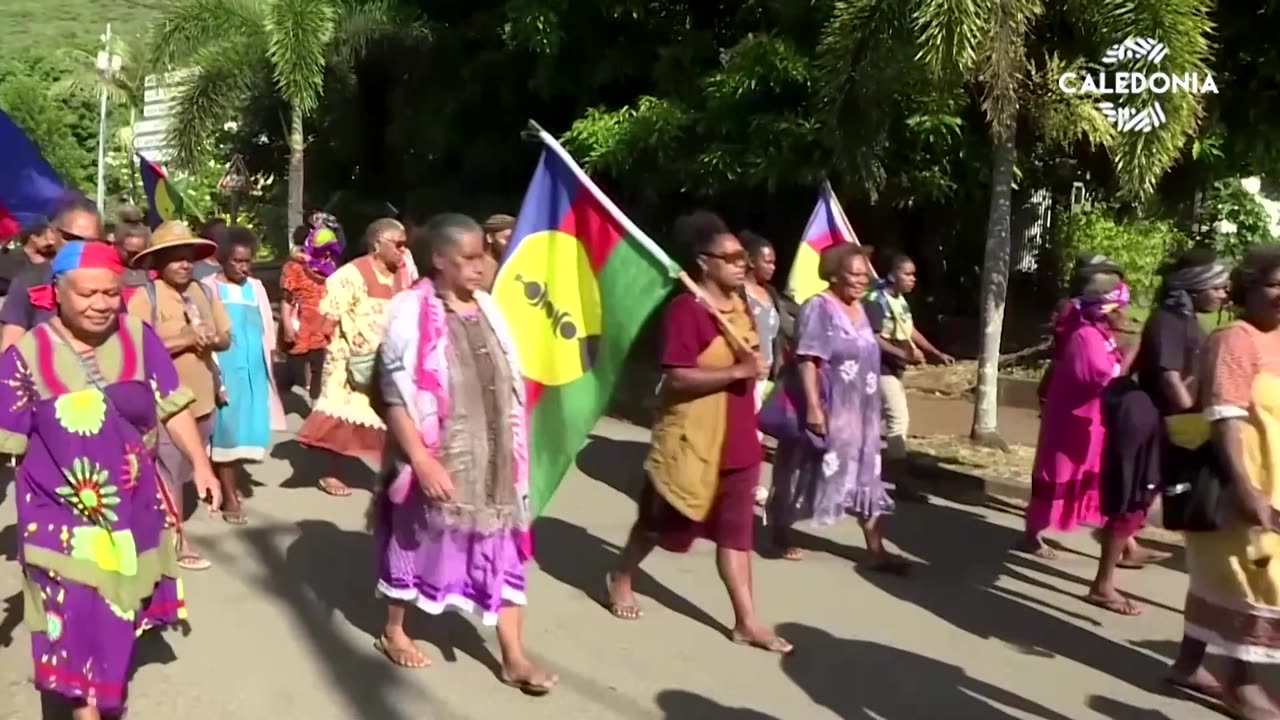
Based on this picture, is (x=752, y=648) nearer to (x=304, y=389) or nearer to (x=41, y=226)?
(x=41, y=226)

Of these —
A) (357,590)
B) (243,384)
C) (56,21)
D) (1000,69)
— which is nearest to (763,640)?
(357,590)

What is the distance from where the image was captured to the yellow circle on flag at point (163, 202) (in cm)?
1041

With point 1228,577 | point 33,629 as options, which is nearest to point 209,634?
point 33,629

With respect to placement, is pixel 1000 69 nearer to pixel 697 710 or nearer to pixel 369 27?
pixel 697 710

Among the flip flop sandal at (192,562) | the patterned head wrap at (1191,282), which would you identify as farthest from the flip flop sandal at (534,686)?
the patterned head wrap at (1191,282)

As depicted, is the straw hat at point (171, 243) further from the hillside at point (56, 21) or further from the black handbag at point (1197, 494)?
the hillside at point (56, 21)

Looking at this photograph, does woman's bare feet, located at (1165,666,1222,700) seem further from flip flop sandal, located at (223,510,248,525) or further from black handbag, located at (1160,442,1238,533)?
flip flop sandal, located at (223,510,248,525)

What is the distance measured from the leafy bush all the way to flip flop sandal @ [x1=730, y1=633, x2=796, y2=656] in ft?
31.3

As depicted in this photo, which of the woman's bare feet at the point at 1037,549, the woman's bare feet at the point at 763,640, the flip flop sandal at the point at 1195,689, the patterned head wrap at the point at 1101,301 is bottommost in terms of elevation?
the woman's bare feet at the point at 763,640

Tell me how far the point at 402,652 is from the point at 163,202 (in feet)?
20.1

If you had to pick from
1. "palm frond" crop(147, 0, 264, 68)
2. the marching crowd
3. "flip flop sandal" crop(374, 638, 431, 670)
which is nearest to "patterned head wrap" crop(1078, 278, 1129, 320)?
the marching crowd

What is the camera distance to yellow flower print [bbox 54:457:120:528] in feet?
13.6

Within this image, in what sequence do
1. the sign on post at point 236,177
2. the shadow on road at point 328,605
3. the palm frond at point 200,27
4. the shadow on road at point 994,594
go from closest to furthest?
the shadow on road at point 328,605, the shadow on road at point 994,594, the palm frond at point 200,27, the sign on post at point 236,177

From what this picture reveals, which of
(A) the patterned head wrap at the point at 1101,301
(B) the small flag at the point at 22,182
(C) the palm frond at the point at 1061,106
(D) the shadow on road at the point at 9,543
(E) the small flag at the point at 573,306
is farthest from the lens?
(C) the palm frond at the point at 1061,106
